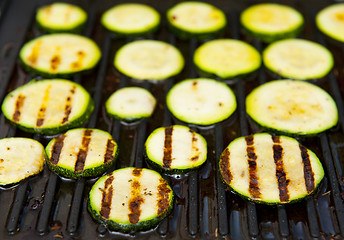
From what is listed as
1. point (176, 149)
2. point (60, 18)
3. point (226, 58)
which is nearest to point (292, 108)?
point (226, 58)

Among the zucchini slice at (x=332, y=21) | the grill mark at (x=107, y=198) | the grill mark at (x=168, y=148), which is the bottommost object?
the zucchini slice at (x=332, y=21)

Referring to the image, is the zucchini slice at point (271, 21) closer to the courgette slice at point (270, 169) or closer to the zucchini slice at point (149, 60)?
the zucchini slice at point (149, 60)

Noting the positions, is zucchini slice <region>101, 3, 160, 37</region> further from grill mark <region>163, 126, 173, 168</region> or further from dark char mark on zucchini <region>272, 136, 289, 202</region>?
dark char mark on zucchini <region>272, 136, 289, 202</region>

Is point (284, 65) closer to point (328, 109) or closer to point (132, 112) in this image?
point (328, 109)

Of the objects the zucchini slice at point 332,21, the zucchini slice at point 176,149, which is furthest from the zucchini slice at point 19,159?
the zucchini slice at point 332,21

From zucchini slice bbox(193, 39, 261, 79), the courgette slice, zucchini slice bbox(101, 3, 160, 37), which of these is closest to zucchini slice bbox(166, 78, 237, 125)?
zucchini slice bbox(193, 39, 261, 79)

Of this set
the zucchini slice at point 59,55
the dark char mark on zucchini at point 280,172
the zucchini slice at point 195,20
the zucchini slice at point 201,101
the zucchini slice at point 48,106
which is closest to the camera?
the dark char mark on zucchini at point 280,172

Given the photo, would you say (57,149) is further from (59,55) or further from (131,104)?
(59,55)
